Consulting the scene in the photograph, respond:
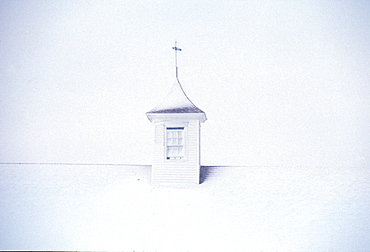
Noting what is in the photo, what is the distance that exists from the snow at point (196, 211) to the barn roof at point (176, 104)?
1842 mm

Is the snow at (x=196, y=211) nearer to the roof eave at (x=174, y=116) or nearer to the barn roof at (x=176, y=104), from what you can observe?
the roof eave at (x=174, y=116)

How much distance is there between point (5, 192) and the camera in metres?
6.32

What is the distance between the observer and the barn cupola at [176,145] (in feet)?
19.8

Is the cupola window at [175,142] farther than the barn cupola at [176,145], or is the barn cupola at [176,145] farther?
the cupola window at [175,142]

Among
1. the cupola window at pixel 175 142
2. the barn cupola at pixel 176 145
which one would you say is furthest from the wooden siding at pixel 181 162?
the cupola window at pixel 175 142

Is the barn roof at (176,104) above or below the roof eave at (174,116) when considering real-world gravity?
above

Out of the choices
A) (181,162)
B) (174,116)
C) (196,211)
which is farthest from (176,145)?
(196,211)

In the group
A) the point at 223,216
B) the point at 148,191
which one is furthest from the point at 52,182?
the point at 223,216

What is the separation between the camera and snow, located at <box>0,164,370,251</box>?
4535 millimetres

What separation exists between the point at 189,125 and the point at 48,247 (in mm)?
3932

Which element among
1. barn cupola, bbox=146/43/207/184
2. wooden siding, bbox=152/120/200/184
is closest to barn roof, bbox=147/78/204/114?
barn cupola, bbox=146/43/207/184

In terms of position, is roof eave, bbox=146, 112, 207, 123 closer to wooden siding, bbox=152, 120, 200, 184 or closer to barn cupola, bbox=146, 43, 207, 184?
barn cupola, bbox=146, 43, 207, 184

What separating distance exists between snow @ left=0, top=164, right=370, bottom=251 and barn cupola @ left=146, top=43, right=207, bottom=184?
340mm

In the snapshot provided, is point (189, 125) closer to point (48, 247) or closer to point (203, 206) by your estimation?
point (203, 206)
